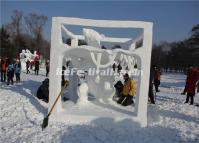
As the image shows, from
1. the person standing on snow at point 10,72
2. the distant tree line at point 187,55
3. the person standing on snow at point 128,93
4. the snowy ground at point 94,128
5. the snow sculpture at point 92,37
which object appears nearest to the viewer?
the snowy ground at point 94,128

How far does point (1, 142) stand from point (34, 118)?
2462 mm

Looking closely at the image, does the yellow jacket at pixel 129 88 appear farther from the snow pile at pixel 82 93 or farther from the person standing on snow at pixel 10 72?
the person standing on snow at pixel 10 72

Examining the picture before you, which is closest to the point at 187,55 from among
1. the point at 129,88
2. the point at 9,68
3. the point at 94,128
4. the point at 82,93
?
the point at 9,68

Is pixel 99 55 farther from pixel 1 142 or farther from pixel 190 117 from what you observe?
pixel 1 142

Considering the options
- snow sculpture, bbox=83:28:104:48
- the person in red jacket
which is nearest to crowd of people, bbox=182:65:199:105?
the person in red jacket

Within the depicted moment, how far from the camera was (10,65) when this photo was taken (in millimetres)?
20328

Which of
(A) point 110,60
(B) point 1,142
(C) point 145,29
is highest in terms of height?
(C) point 145,29

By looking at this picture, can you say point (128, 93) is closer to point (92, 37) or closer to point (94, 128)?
point (92, 37)

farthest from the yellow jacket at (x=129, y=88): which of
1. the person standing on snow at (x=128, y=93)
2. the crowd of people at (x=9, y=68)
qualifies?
the crowd of people at (x=9, y=68)

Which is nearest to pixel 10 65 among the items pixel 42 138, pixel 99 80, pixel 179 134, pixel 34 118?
pixel 99 80

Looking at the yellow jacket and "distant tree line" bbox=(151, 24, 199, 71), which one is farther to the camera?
"distant tree line" bbox=(151, 24, 199, 71)

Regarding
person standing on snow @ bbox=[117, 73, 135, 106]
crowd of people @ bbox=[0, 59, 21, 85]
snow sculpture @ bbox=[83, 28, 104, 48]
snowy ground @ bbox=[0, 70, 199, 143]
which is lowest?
snowy ground @ bbox=[0, 70, 199, 143]

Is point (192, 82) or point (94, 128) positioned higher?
point (192, 82)

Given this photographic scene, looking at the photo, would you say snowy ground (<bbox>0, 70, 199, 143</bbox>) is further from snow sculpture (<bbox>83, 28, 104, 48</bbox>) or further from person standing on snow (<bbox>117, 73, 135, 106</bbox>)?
snow sculpture (<bbox>83, 28, 104, 48</bbox>)
